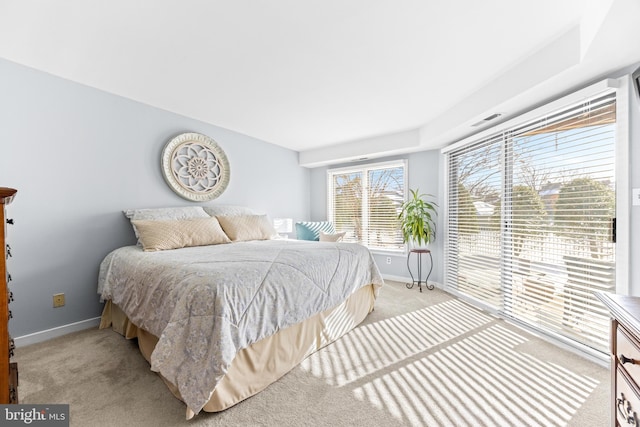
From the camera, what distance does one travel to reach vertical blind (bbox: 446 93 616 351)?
1.97 metres

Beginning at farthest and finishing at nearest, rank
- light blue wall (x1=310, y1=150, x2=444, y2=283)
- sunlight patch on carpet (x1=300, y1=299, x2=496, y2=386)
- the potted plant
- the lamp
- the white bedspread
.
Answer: the lamp < light blue wall (x1=310, y1=150, x2=444, y2=283) < the potted plant < sunlight patch on carpet (x1=300, y1=299, x2=496, y2=386) < the white bedspread

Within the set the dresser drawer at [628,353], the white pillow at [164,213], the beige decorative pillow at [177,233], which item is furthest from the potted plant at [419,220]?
the dresser drawer at [628,353]

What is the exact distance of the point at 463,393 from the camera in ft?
5.45

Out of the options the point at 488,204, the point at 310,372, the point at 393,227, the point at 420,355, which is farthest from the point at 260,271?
the point at 393,227

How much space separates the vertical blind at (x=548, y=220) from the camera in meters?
1.97

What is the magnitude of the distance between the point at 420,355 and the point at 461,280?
6.00ft

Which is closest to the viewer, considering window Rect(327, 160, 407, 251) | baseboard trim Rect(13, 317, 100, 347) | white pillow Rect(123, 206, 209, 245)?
baseboard trim Rect(13, 317, 100, 347)

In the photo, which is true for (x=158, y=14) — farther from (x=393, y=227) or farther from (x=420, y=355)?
(x=393, y=227)

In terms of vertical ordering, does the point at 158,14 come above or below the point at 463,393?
above

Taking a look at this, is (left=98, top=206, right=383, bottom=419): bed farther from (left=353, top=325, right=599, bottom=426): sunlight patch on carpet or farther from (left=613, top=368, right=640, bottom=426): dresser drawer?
(left=613, top=368, right=640, bottom=426): dresser drawer

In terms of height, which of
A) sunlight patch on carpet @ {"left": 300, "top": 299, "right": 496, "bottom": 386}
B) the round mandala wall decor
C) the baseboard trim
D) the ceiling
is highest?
the ceiling

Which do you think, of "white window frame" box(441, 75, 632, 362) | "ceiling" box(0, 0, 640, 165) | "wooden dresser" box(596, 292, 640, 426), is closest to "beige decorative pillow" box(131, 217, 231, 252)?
"ceiling" box(0, 0, 640, 165)

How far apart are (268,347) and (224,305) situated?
53 cm

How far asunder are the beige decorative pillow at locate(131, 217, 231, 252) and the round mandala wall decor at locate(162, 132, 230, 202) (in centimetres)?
66
